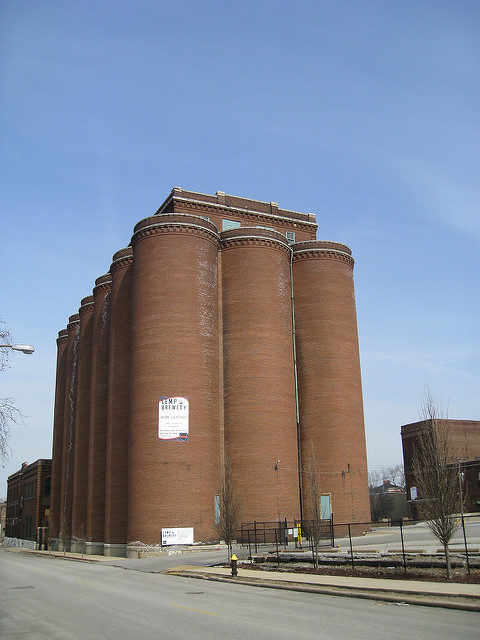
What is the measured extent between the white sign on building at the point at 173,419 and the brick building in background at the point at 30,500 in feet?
148

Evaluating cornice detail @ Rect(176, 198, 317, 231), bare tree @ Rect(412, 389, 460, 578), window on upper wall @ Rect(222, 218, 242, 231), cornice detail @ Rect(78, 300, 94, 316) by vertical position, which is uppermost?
cornice detail @ Rect(176, 198, 317, 231)

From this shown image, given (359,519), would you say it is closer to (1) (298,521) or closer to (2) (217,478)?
(1) (298,521)

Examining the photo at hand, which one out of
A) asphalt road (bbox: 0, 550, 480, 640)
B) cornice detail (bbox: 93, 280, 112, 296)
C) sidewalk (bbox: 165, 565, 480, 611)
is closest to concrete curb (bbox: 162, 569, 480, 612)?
sidewalk (bbox: 165, 565, 480, 611)

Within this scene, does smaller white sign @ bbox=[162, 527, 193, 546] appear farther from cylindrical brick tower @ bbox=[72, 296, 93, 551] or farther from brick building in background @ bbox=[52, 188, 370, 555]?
cylindrical brick tower @ bbox=[72, 296, 93, 551]

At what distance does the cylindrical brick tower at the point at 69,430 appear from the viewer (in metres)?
64.2

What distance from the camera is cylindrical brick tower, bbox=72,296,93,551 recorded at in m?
59.6

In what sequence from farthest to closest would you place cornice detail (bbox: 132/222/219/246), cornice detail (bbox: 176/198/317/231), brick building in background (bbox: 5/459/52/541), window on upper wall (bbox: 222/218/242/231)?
brick building in background (bbox: 5/459/52/541) < window on upper wall (bbox: 222/218/242/231) < cornice detail (bbox: 176/198/317/231) < cornice detail (bbox: 132/222/219/246)

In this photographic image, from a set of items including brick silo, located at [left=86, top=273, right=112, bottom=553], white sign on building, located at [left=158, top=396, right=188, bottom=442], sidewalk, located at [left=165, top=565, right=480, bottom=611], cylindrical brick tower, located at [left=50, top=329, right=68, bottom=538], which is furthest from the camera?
cylindrical brick tower, located at [left=50, top=329, right=68, bottom=538]

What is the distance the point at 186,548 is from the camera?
41.0 metres

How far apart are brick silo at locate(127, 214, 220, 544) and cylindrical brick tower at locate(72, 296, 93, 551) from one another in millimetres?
17866

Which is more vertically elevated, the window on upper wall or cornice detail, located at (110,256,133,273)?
the window on upper wall

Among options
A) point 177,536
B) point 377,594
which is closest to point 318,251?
point 177,536

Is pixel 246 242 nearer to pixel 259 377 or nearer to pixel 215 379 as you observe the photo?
pixel 259 377

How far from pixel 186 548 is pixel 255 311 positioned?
18.2 meters
